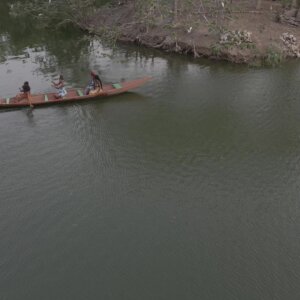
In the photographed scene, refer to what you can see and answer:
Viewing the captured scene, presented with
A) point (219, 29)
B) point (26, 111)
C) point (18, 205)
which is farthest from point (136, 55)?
point (18, 205)

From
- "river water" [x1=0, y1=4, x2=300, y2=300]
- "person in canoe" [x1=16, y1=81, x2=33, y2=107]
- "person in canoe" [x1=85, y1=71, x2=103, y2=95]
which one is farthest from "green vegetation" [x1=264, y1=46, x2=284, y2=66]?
"person in canoe" [x1=16, y1=81, x2=33, y2=107]

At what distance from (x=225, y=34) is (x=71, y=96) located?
10.4 metres

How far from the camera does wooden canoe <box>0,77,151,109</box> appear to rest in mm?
17812

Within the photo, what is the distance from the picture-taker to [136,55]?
24984 mm

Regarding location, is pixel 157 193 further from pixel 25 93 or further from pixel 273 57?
pixel 273 57

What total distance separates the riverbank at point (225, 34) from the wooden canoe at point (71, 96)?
6392 mm

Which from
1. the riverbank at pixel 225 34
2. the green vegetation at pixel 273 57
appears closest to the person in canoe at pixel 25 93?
the riverbank at pixel 225 34

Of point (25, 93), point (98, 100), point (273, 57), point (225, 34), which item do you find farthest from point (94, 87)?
point (273, 57)

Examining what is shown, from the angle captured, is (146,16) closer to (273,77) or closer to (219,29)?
(219,29)

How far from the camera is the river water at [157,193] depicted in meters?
9.70

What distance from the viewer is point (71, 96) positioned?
18.3m

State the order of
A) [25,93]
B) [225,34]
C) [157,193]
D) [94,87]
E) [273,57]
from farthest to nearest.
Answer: [225,34], [273,57], [94,87], [25,93], [157,193]

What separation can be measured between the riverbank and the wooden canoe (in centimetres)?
639

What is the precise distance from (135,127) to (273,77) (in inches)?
348
